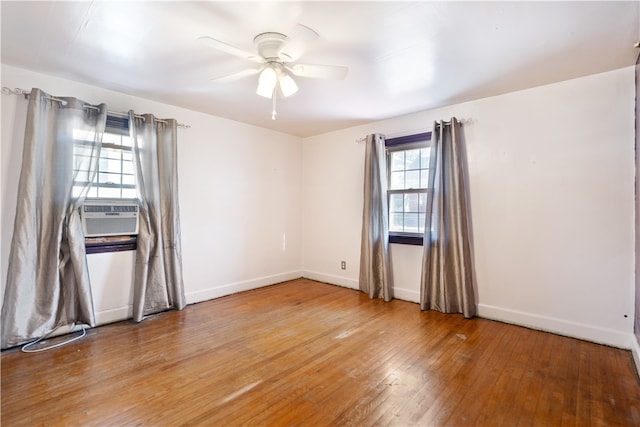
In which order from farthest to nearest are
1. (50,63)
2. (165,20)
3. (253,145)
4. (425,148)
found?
(253,145)
(425,148)
(50,63)
(165,20)

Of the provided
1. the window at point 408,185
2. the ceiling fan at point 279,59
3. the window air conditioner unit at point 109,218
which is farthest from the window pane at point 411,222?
the window air conditioner unit at point 109,218

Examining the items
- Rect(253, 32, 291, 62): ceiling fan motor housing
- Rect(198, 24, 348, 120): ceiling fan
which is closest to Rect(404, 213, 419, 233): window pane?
Rect(198, 24, 348, 120): ceiling fan

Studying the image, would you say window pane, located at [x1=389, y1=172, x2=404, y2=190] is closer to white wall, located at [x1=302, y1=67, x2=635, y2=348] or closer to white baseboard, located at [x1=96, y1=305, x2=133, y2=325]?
white wall, located at [x1=302, y1=67, x2=635, y2=348]

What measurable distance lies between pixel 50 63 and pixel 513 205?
15.0 feet

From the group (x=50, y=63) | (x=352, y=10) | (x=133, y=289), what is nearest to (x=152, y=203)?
(x=133, y=289)

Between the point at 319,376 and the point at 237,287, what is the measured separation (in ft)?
7.91

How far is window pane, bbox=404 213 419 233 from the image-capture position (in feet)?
13.1

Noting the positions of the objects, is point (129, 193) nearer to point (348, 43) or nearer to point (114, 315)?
point (114, 315)

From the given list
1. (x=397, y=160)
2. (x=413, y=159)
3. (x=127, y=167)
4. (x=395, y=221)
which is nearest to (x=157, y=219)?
(x=127, y=167)

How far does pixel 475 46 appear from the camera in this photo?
2232 millimetres

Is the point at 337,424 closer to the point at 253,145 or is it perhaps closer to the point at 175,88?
the point at 175,88

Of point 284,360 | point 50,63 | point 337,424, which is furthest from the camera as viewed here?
point 50,63

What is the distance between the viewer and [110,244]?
3127mm

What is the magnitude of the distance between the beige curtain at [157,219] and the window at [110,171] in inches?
5.7
